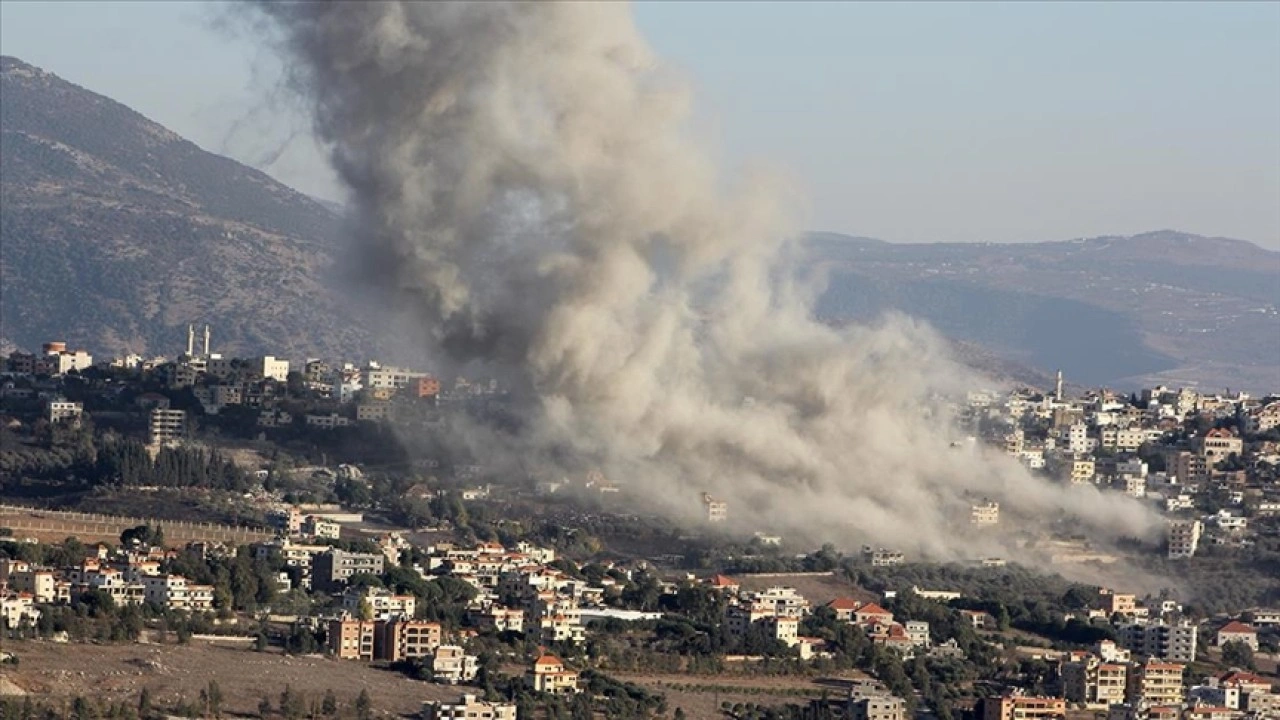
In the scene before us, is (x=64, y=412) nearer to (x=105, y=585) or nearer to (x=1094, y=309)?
(x=105, y=585)

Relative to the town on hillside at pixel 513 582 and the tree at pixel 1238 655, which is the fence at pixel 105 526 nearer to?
the town on hillside at pixel 513 582

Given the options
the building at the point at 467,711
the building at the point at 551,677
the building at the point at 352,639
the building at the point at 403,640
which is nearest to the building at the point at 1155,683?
the building at the point at 551,677

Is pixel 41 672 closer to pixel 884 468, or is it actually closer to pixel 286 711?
pixel 286 711

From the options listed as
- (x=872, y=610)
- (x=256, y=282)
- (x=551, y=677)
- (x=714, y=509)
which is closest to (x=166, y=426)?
(x=714, y=509)

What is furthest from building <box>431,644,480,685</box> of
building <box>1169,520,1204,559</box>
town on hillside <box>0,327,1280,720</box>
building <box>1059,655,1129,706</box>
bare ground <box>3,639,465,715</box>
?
building <box>1169,520,1204,559</box>

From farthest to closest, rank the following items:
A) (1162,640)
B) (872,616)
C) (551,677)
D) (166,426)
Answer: (166,426), (872,616), (1162,640), (551,677)

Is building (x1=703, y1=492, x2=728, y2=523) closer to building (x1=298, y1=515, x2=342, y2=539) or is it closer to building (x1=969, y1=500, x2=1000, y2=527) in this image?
building (x1=969, y1=500, x2=1000, y2=527)

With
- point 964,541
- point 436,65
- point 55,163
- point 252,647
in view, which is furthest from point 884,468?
point 55,163
